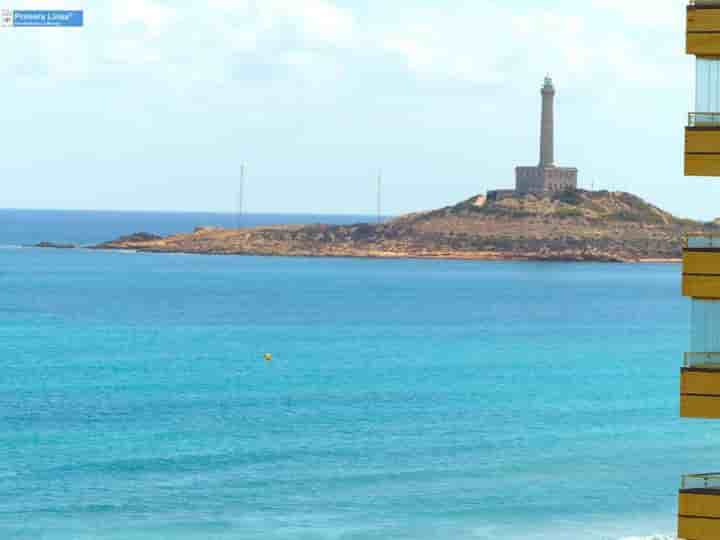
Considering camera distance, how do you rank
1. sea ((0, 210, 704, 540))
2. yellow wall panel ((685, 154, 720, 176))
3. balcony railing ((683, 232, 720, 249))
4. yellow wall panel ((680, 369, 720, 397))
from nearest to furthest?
yellow wall panel ((685, 154, 720, 176))
balcony railing ((683, 232, 720, 249))
yellow wall panel ((680, 369, 720, 397))
sea ((0, 210, 704, 540))

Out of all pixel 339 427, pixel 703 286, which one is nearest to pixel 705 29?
pixel 703 286

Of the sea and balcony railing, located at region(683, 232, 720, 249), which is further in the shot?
the sea

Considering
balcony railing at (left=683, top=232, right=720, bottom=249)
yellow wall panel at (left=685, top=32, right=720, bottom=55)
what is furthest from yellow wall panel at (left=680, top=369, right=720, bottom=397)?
yellow wall panel at (left=685, top=32, right=720, bottom=55)

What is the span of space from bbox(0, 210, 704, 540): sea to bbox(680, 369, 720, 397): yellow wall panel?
2652 cm

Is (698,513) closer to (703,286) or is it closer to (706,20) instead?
(703,286)

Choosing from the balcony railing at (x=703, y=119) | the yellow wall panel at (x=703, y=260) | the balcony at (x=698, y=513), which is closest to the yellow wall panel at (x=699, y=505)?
the balcony at (x=698, y=513)

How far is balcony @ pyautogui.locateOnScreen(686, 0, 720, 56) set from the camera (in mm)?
15969

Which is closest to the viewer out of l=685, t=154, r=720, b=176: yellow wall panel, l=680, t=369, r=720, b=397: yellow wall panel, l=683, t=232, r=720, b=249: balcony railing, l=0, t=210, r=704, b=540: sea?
l=685, t=154, r=720, b=176: yellow wall panel

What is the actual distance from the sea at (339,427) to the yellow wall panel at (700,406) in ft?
86.8

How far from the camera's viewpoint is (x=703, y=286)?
52.6 feet

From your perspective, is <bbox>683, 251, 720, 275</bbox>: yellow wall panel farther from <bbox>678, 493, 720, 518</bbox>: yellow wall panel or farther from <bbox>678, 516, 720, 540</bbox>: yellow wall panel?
<bbox>678, 516, 720, 540</bbox>: yellow wall panel

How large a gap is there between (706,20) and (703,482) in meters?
4.58

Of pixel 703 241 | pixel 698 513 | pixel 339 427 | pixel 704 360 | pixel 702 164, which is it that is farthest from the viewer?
pixel 339 427

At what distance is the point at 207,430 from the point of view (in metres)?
64.4
